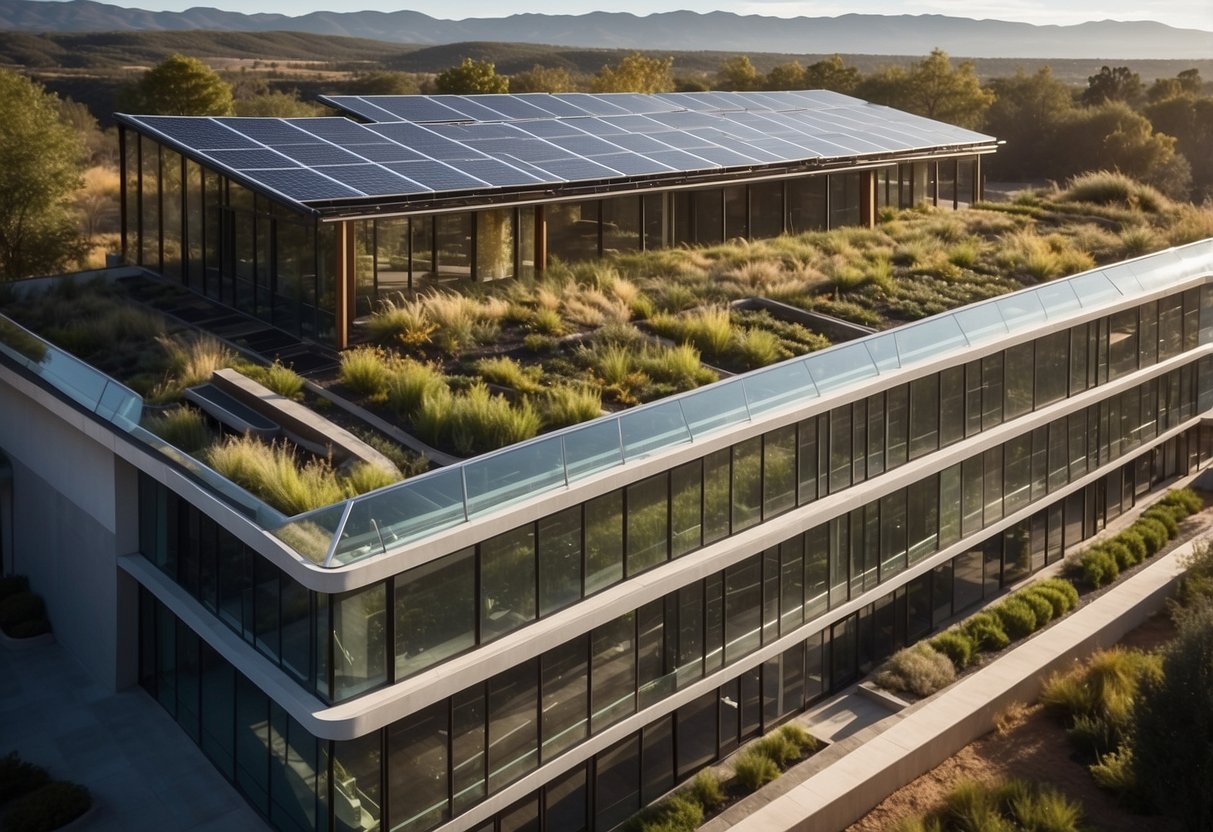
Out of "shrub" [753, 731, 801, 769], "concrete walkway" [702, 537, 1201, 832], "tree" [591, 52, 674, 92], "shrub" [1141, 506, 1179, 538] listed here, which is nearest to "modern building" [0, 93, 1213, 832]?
"shrub" [753, 731, 801, 769]

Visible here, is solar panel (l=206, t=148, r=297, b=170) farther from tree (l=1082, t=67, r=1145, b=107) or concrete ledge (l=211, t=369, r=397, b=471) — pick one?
tree (l=1082, t=67, r=1145, b=107)

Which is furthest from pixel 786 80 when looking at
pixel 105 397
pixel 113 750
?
pixel 113 750

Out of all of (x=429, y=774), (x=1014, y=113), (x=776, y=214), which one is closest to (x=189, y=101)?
(x=776, y=214)

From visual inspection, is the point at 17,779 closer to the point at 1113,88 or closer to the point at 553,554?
the point at 553,554

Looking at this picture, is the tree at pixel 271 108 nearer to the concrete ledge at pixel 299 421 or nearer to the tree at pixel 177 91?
the tree at pixel 177 91

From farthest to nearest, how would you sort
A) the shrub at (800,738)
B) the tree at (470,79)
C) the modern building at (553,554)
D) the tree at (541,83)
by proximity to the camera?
the tree at (541,83) → the tree at (470,79) → the shrub at (800,738) → the modern building at (553,554)

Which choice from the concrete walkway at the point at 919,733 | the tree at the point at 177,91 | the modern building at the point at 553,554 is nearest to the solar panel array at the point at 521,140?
the modern building at the point at 553,554
